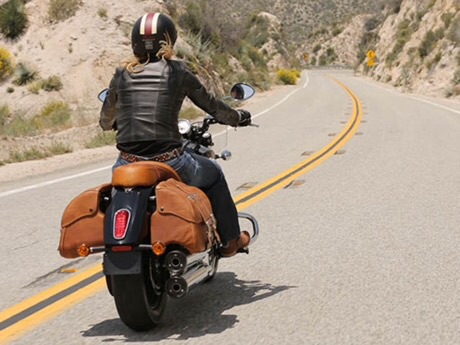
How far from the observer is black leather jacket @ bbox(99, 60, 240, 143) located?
5.02m

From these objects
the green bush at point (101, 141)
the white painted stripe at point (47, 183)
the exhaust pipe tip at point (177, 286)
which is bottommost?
the green bush at point (101, 141)

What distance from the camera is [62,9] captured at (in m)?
33.6

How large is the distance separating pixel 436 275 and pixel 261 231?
229 centimetres

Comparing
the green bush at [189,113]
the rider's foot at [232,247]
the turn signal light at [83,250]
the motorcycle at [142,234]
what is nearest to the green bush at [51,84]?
the green bush at [189,113]

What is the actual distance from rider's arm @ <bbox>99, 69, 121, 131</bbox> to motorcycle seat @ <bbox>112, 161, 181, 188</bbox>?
0.69 m

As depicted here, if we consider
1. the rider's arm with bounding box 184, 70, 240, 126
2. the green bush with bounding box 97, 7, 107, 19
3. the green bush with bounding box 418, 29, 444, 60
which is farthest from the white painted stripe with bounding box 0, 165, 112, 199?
the green bush with bounding box 418, 29, 444, 60

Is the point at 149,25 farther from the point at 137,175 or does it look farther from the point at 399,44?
the point at 399,44

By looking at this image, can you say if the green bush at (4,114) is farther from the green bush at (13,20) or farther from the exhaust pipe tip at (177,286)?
the exhaust pipe tip at (177,286)

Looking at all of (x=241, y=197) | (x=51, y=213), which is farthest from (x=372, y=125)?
(x=51, y=213)

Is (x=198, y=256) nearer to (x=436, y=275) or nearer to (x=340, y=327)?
(x=340, y=327)

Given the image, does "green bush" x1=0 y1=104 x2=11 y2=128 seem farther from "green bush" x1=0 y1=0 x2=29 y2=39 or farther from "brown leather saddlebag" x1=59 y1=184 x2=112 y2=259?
"brown leather saddlebag" x1=59 y1=184 x2=112 y2=259

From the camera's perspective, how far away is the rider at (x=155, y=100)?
197 inches

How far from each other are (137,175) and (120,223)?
1.05 ft

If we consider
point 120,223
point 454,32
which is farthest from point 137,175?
point 454,32
